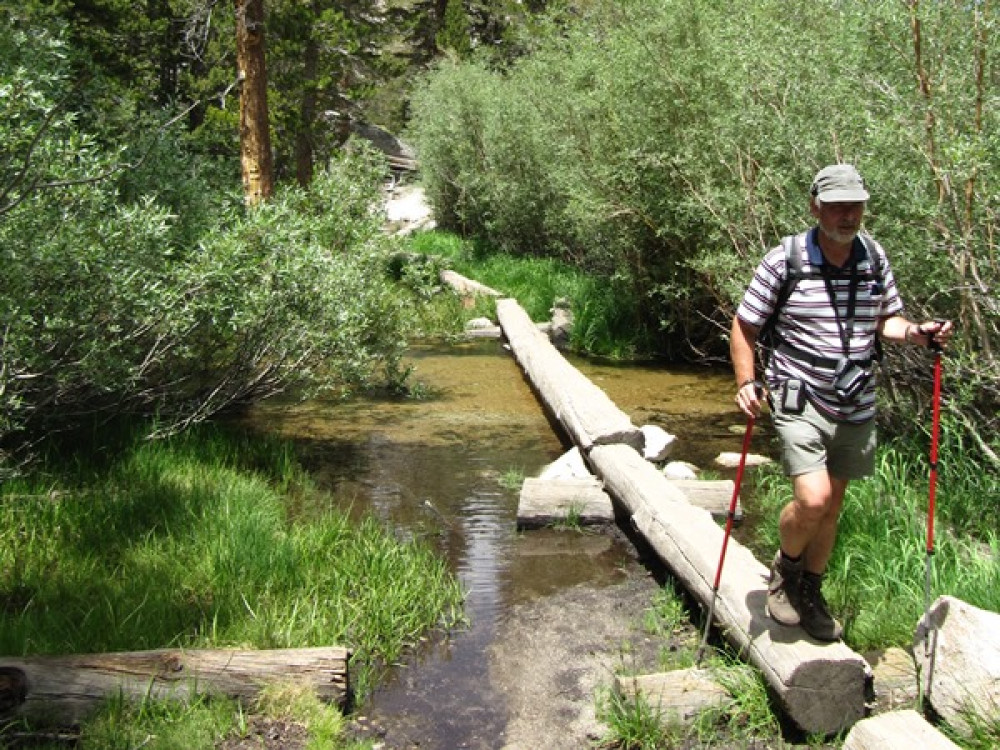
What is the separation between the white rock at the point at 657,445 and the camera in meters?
8.52

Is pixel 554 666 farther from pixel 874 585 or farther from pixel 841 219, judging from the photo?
pixel 841 219

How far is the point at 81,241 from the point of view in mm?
6301

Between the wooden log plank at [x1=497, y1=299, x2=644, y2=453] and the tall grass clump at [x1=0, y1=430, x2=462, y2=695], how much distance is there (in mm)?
2344

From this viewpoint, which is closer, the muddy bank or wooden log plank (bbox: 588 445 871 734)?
wooden log plank (bbox: 588 445 871 734)

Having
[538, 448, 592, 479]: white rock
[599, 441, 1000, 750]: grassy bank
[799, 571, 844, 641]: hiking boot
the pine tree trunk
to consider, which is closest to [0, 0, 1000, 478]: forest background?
the pine tree trunk

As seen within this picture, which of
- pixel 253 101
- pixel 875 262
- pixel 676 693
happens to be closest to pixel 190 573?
pixel 676 693

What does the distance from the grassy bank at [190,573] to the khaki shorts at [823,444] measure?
7.53 ft

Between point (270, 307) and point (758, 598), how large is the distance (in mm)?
4545

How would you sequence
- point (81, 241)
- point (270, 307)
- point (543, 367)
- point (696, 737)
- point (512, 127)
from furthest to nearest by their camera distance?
point (512, 127)
point (543, 367)
point (270, 307)
point (81, 241)
point (696, 737)

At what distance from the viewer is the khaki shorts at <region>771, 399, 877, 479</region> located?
163 inches

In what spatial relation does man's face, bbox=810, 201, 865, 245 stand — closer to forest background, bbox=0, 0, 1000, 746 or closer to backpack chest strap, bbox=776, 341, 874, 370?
backpack chest strap, bbox=776, 341, 874, 370

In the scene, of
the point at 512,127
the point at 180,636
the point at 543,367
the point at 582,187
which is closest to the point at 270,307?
the point at 180,636

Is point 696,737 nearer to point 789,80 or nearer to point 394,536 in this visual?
point 394,536

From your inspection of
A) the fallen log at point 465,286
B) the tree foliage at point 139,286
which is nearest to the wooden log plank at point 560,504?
the tree foliage at point 139,286
